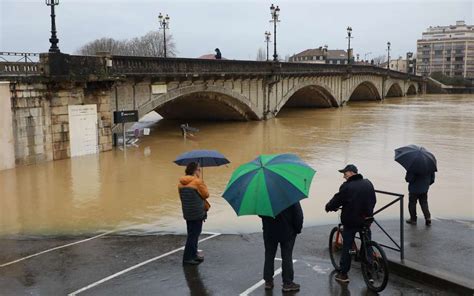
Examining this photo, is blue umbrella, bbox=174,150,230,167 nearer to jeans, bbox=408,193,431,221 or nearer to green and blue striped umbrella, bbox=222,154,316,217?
green and blue striped umbrella, bbox=222,154,316,217

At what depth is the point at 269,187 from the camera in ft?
17.8

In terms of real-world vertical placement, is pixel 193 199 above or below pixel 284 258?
above

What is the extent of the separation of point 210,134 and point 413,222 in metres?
21.9

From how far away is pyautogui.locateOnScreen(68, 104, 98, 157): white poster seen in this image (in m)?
20.3

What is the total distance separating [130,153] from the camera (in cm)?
2219

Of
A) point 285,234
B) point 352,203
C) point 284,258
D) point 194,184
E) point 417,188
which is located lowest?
point 284,258

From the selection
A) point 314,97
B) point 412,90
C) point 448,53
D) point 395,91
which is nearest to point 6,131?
point 314,97

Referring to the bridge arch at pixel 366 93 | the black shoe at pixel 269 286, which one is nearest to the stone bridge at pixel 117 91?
the black shoe at pixel 269 286

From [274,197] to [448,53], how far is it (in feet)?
541

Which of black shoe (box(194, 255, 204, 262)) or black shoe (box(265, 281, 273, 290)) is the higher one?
black shoe (box(265, 281, 273, 290))

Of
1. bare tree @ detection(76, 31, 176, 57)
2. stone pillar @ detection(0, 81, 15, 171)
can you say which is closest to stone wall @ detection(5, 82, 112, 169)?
stone pillar @ detection(0, 81, 15, 171)

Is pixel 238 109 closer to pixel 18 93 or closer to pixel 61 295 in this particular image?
pixel 18 93

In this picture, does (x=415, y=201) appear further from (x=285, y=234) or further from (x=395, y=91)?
(x=395, y=91)

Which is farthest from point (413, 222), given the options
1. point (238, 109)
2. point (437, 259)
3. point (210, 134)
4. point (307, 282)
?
point (238, 109)
